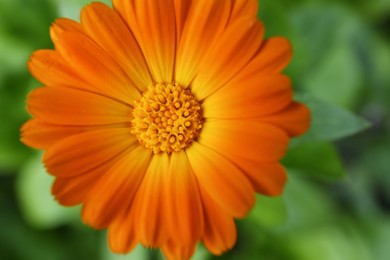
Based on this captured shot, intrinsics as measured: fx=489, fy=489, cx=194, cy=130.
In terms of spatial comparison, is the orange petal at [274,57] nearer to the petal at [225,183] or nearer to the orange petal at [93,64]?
the petal at [225,183]

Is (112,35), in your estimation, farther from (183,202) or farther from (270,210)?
(270,210)

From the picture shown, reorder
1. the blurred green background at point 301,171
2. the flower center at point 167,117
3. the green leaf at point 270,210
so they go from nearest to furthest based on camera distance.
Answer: the flower center at point 167,117, the green leaf at point 270,210, the blurred green background at point 301,171

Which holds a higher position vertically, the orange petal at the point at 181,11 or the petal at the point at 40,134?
the orange petal at the point at 181,11

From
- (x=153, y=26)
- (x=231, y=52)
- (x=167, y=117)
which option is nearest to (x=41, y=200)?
(x=167, y=117)

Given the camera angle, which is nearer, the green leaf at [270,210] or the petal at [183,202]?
the petal at [183,202]

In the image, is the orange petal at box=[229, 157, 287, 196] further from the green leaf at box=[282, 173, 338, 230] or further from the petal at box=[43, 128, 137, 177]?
the green leaf at box=[282, 173, 338, 230]

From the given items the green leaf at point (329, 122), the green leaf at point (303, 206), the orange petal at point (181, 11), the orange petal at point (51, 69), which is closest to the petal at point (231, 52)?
the orange petal at point (181, 11)

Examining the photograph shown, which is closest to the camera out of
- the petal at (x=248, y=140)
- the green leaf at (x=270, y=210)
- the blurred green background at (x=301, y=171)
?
the petal at (x=248, y=140)

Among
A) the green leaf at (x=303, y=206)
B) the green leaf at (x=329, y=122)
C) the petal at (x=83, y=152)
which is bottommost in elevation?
the green leaf at (x=303, y=206)
